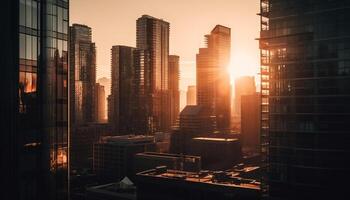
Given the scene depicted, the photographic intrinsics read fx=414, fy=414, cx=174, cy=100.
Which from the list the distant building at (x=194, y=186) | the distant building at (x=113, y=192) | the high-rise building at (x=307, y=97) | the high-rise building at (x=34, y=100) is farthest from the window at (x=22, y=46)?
the distant building at (x=113, y=192)

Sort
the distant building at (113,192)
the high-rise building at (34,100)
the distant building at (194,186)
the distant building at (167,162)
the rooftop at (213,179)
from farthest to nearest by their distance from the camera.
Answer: the distant building at (167,162), the distant building at (113,192), the rooftop at (213,179), the distant building at (194,186), the high-rise building at (34,100)

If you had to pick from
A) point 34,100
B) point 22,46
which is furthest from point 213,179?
point 22,46

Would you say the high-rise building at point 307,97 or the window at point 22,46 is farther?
the high-rise building at point 307,97

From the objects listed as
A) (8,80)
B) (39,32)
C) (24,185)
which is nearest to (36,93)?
(8,80)

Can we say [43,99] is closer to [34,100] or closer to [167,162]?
[34,100]

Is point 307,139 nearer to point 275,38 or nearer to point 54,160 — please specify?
Answer: point 275,38

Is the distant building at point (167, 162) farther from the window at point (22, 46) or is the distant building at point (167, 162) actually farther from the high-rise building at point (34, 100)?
the window at point (22, 46)
